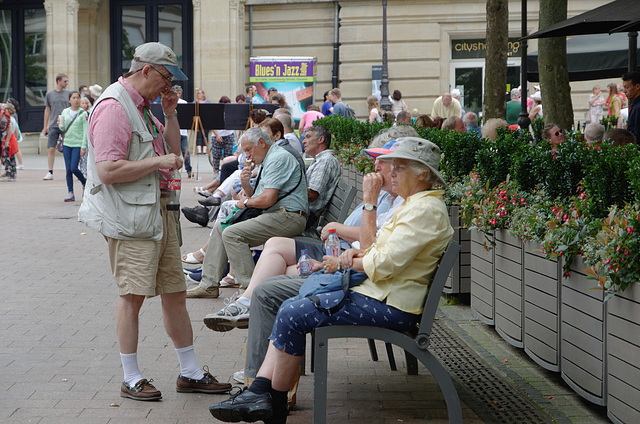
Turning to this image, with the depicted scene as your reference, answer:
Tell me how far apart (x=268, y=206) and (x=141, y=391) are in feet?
8.03

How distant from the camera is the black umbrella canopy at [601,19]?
8.47 m

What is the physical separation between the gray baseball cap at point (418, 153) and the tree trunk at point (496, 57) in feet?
27.0

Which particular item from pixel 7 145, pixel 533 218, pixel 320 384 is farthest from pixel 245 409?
pixel 7 145

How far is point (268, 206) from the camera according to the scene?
675cm

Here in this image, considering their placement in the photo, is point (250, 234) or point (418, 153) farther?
point (250, 234)

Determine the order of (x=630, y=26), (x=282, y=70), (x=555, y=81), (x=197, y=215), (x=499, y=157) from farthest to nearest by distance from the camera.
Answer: (x=282, y=70), (x=197, y=215), (x=555, y=81), (x=630, y=26), (x=499, y=157)

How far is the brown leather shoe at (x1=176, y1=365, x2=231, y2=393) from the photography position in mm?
4762

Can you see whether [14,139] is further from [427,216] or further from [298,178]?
[427,216]

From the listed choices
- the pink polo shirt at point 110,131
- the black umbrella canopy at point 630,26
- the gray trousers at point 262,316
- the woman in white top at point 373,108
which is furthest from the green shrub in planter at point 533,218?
the woman in white top at point 373,108

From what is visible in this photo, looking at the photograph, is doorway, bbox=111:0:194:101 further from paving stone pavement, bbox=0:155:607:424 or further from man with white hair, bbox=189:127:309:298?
man with white hair, bbox=189:127:309:298

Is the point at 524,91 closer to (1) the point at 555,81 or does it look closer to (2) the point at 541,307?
(1) the point at 555,81

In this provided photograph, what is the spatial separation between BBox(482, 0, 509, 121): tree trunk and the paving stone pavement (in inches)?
241

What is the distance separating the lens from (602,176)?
4.13 m

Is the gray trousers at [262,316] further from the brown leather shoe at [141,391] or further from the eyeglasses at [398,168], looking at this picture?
the eyeglasses at [398,168]
